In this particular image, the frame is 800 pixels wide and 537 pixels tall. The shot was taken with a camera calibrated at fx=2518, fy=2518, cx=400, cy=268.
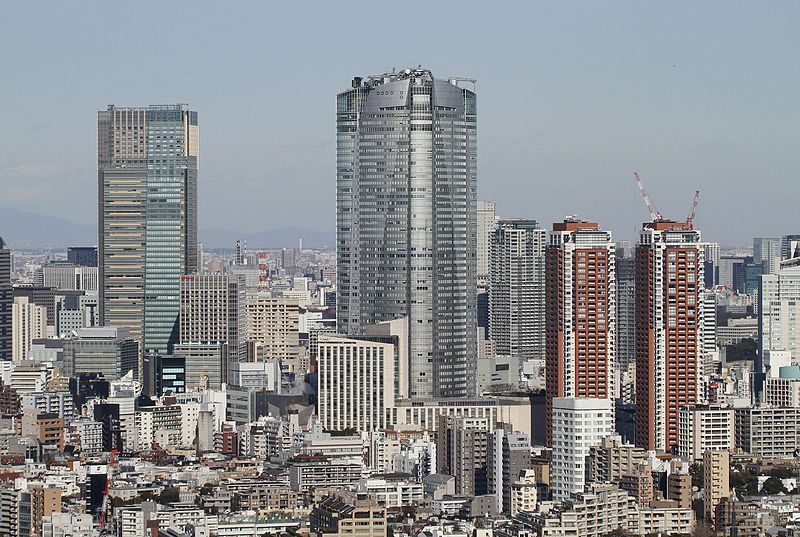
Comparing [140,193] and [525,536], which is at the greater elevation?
[140,193]

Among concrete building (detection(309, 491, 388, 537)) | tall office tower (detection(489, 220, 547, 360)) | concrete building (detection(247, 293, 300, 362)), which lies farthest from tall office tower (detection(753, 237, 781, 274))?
concrete building (detection(309, 491, 388, 537))

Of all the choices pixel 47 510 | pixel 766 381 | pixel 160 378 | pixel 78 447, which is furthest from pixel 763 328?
pixel 47 510

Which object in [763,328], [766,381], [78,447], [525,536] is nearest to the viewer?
[525,536]

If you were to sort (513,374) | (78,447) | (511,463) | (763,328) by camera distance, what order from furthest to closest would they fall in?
(763,328)
(513,374)
(78,447)
(511,463)

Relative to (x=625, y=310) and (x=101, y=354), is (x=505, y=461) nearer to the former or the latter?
(x=625, y=310)

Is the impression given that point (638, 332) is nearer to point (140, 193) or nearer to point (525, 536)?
point (525, 536)

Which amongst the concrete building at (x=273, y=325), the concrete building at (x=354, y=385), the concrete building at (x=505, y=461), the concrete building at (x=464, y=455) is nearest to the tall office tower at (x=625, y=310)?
the concrete building at (x=354, y=385)

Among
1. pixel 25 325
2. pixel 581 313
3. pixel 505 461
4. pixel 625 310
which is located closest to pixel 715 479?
pixel 505 461
